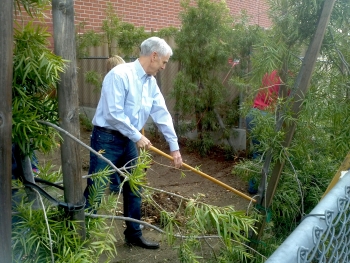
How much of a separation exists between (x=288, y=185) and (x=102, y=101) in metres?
1.77

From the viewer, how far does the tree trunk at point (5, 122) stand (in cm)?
155

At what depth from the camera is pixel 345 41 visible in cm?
320

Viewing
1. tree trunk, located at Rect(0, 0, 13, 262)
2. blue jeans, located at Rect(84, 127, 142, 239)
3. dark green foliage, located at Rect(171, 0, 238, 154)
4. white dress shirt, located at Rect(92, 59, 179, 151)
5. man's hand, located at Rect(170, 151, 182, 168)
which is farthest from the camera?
dark green foliage, located at Rect(171, 0, 238, 154)

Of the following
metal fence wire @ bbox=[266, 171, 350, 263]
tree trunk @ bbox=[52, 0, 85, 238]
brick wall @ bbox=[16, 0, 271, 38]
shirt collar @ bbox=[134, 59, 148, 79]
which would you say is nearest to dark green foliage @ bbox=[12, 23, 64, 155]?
tree trunk @ bbox=[52, 0, 85, 238]

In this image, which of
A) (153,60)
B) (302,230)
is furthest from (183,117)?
(302,230)

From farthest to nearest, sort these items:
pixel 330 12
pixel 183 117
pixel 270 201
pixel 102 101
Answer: pixel 183 117, pixel 102 101, pixel 270 201, pixel 330 12

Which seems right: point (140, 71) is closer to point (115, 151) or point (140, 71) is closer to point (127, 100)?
Result: point (127, 100)

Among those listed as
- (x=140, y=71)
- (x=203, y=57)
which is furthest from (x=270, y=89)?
(x=203, y=57)

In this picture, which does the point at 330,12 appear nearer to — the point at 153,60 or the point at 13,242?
the point at 153,60

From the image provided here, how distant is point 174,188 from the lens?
6.12 meters

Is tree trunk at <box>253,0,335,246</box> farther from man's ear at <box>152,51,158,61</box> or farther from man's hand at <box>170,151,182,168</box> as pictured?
man's ear at <box>152,51,158,61</box>

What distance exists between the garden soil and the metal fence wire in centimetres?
165

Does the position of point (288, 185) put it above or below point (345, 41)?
below

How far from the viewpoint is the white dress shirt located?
11.9 feet
